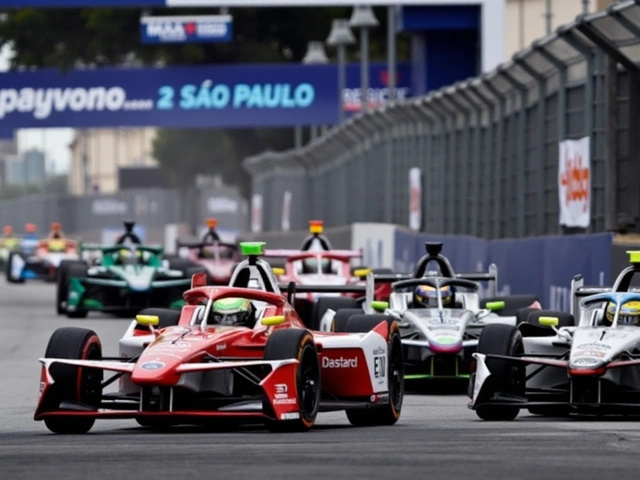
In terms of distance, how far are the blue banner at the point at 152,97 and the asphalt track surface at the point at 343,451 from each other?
124 feet

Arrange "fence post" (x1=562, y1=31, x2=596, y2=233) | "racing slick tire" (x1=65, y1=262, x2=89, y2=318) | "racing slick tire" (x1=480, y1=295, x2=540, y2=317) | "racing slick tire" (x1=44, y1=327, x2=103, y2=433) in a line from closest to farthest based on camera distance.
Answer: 1. "racing slick tire" (x1=44, y1=327, x2=103, y2=433)
2. "racing slick tire" (x1=480, y1=295, x2=540, y2=317)
3. "fence post" (x1=562, y1=31, x2=596, y2=233)
4. "racing slick tire" (x1=65, y1=262, x2=89, y2=318)

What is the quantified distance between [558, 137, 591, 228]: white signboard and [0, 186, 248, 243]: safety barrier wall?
53.5 meters

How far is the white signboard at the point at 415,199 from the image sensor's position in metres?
31.7

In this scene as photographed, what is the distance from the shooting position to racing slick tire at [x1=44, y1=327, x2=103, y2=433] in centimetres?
1129

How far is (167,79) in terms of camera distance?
51.1 metres

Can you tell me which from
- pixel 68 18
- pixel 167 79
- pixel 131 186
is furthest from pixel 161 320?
pixel 131 186

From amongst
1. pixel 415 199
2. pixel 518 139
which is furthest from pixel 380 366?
pixel 415 199

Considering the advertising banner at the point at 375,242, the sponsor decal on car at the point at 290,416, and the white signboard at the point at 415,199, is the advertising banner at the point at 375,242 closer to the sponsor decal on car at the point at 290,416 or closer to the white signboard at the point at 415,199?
the white signboard at the point at 415,199

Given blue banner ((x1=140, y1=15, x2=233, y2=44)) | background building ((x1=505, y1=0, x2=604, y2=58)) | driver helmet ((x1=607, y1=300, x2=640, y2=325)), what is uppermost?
background building ((x1=505, y1=0, x2=604, y2=58))

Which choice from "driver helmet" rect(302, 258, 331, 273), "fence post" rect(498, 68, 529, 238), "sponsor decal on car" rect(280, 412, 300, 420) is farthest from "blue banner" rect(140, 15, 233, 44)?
"sponsor decal on car" rect(280, 412, 300, 420)

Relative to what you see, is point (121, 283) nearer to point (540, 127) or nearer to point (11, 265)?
point (540, 127)

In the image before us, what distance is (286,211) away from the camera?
52.7 meters

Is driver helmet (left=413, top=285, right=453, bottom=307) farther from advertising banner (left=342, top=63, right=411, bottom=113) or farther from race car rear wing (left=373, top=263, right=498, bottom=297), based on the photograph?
advertising banner (left=342, top=63, right=411, bottom=113)

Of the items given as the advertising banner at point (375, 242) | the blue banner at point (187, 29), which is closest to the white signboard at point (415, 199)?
the advertising banner at point (375, 242)
